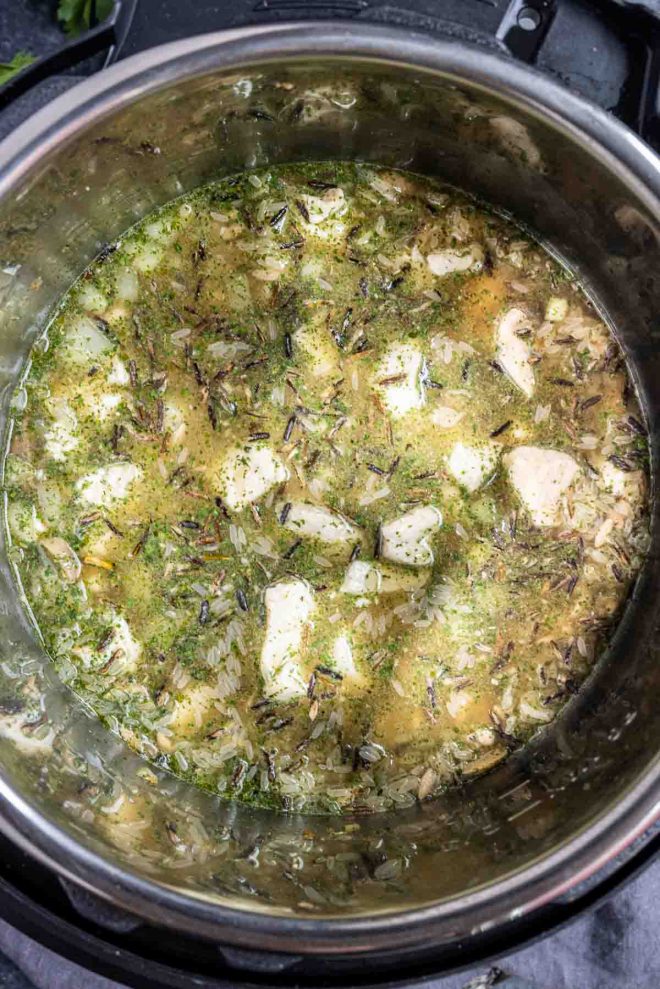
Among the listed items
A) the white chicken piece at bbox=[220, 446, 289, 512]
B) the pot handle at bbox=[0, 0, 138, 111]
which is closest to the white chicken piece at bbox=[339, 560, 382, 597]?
the white chicken piece at bbox=[220, 446, 289, 512]

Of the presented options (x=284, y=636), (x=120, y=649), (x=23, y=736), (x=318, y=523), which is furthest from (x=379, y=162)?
(x=23, y=736)

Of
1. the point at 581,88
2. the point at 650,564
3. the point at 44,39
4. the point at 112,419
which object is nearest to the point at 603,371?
the point at 650,564

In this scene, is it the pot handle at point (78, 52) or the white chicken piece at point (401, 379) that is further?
Answer: the white chicken piece at point (401, 379)

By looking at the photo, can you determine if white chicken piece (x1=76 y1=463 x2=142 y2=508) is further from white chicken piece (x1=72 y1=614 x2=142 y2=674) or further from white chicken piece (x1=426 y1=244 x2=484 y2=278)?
white chicken piece (x1=426 y1=244 x2=484 y2=278)

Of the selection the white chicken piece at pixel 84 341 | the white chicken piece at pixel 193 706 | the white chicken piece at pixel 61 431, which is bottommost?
the white chicken piece at pixel 193 706

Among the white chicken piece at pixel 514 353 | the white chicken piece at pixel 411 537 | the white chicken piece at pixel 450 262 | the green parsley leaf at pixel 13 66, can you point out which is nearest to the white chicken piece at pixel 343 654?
the white chicken piece at pixel 411 537

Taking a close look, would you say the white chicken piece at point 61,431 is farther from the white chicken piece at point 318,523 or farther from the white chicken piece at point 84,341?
the white chicken piece at point 318,523

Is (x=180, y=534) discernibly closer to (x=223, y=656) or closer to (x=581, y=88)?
(x=223, y=656)
